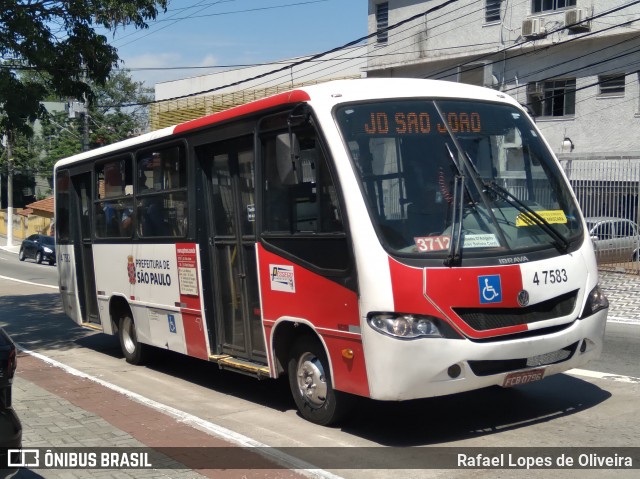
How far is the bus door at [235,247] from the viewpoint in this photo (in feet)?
26.7

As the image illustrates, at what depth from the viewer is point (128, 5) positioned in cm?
1334

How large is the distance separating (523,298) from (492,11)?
81.7ft

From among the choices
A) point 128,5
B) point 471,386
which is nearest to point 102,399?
point 471,386

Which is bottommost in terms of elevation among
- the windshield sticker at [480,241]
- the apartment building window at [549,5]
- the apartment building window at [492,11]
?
the windshield sticker at [480,241]

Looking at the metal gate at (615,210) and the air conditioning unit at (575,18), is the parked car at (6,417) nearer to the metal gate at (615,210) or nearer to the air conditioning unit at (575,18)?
the metal gate at (615,210)

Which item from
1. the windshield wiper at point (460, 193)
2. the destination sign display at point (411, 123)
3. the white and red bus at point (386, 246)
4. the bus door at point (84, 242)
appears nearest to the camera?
the white and red bus at point (386, 246)

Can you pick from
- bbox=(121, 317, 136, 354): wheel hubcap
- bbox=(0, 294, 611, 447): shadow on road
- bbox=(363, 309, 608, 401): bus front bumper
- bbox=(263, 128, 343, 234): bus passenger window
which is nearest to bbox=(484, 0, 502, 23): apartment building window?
bbox=(121, 317, 136, 354): wheel hubcap

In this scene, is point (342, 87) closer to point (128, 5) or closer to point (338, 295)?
point (338, 295)

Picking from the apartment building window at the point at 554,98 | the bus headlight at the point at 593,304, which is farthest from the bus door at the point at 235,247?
the apartment building window at the point at 554,98

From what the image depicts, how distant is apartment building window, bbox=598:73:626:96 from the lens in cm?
2672

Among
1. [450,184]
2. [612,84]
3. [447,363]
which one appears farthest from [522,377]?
[612,84]

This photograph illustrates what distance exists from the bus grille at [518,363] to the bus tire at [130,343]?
596 centimetres

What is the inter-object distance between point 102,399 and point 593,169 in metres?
14.1

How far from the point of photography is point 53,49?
44.5ft
